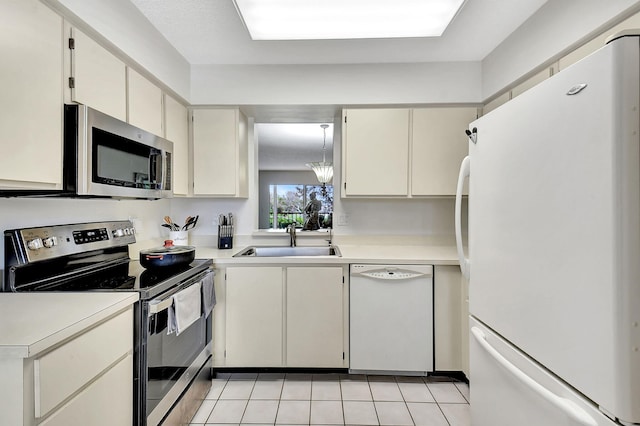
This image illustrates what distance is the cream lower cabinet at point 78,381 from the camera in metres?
0.83

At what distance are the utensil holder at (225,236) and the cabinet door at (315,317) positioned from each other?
73 cm

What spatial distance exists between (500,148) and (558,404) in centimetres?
76

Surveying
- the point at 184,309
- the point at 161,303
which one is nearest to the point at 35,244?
the point at 161,303

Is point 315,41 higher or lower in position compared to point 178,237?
higher

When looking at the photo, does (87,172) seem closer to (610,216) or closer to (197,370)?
(197,370)

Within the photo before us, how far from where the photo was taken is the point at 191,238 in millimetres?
2795

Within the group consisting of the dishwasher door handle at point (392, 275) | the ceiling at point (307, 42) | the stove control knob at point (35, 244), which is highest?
the ceiling at point (307, 42)

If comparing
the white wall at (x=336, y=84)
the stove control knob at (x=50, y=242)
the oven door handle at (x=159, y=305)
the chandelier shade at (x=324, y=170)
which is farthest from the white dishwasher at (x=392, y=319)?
the chandelier shade at (x=324, y=170)

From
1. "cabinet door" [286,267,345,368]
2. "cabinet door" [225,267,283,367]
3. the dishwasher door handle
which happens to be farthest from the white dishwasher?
"cabinet door" [225,267,283,367]

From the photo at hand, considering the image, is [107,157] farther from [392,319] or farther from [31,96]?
[392,319]

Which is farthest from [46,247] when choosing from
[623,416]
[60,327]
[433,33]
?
[433,33]

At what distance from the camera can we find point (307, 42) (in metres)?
2.19

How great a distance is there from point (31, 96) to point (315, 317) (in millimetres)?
1880

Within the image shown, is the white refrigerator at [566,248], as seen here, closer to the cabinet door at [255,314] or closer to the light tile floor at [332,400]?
the light tile floor at [332,400]
